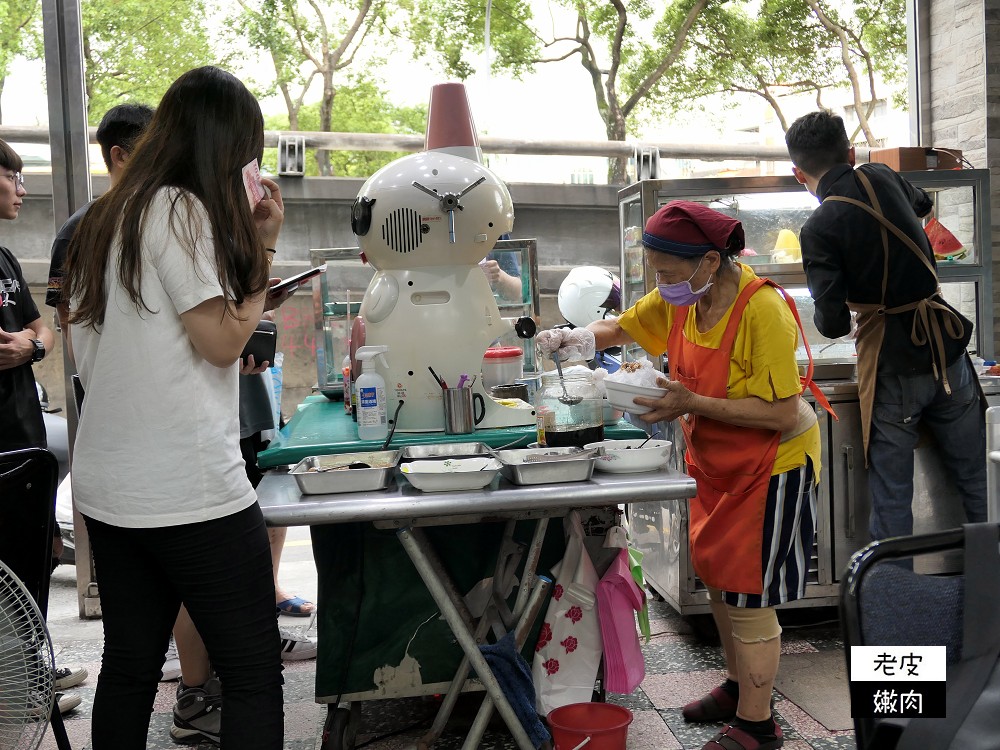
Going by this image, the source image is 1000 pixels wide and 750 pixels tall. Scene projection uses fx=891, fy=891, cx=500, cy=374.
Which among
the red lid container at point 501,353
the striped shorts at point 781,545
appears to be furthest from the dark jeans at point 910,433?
the red lid container at point 501,353

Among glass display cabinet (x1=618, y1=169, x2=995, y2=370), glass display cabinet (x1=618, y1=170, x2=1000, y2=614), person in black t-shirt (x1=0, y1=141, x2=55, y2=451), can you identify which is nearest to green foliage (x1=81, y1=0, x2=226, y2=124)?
person in black t-shirt (x1=0, y1=141, x2=55, y2=451)

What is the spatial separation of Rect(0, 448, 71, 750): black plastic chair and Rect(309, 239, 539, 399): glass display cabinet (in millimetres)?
1408

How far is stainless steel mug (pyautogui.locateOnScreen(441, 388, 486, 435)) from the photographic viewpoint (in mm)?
2406

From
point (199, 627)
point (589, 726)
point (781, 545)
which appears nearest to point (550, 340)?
point (781, 545)

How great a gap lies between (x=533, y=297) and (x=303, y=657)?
1.54 metres

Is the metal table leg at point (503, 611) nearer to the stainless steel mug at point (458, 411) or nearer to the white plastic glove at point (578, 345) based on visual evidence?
the stainless steel mug at point (458, 411)

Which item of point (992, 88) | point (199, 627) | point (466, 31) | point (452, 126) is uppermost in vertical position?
point (466, 31)

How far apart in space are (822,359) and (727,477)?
1.46 m

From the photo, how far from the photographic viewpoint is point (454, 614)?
206 cm

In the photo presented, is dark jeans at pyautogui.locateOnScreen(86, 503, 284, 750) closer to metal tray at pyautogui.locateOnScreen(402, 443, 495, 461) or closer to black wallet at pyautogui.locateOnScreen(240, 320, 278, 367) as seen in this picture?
metal tray at pyautogui.locateOnScreen(402, 443, 495, 461)

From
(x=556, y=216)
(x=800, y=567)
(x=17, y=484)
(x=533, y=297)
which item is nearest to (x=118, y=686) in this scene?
(x=17, y=484)

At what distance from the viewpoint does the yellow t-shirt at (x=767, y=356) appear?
216 cm

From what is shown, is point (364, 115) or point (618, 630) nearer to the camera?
point (618, 630)

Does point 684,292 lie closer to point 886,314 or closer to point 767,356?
point 767,356
